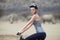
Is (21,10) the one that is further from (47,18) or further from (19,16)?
(47,18)

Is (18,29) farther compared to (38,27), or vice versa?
(18,29)

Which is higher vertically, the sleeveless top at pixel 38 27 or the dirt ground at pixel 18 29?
the sleeveless top at pixel 38 27

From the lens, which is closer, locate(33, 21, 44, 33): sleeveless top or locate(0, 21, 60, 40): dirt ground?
locate(33, 21, 44, 33): sleeveless top

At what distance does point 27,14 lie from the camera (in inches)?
239

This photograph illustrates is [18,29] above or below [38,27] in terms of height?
below

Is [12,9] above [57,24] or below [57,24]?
above

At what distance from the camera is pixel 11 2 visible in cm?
620

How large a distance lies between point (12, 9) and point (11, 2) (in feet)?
0.77

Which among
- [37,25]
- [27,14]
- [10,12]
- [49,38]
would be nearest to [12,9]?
[10,12]

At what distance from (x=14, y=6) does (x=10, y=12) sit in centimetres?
23

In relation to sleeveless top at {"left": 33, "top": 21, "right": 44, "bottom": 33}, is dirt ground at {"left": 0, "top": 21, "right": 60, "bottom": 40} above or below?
below

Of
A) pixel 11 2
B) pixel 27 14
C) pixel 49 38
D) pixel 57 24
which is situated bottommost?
pixel 49 38

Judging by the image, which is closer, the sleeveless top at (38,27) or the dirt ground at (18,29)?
the sleeveless top at (38,27)

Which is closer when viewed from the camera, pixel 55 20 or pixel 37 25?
pixel 37 25
